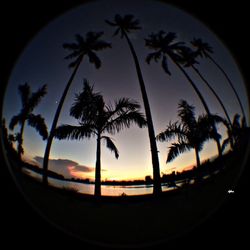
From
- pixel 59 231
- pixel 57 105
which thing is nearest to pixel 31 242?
pixel 59 231

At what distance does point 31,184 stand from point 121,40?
116 inches

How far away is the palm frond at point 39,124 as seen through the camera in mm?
3270

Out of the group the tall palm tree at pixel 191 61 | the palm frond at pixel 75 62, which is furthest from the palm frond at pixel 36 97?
the tall palm tree at pixel 191 61

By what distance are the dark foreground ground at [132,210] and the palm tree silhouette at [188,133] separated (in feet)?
1.75

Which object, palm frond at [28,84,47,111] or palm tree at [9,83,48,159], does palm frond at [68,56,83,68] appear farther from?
palm tree at [9,83,48,159]

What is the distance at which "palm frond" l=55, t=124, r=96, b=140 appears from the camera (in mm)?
3520

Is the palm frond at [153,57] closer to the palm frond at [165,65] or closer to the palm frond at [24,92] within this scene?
the palm frond at [165,65]

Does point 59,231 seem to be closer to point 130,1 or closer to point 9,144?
point 9,144

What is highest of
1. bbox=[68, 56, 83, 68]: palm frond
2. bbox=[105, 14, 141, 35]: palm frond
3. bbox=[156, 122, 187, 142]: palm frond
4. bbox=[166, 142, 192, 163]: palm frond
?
bbox=[105, 14, 141, 35]: palm frond

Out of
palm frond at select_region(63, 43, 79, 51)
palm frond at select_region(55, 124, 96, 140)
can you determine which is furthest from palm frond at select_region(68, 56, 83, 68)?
palm frond at select_region(55, 124, 96, 140)

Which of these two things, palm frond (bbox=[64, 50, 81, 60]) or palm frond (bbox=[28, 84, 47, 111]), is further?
palm frond (bbox=[64, 50, 81, 60])

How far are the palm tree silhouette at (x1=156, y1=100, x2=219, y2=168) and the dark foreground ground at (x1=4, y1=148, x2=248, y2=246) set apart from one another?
1.75 ft

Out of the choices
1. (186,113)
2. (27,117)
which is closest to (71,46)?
(27,117)

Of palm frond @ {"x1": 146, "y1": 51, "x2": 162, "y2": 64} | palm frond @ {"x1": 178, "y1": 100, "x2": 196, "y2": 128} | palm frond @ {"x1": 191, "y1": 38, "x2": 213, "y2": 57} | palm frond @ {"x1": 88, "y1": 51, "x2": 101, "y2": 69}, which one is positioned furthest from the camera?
palm frond @ {"x1": 146, "y1": 51, "x2": 162, "y2": 64}
